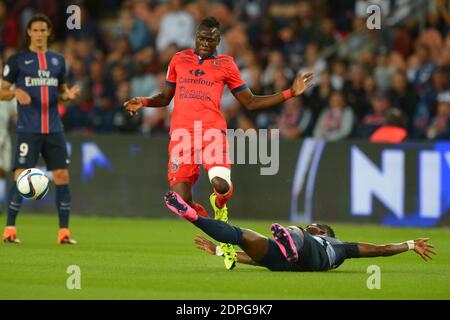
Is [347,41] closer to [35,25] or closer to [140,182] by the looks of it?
[140,182]

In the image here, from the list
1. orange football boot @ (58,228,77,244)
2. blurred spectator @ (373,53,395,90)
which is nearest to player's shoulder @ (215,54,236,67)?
orange football boot @ (58,228,77,244)

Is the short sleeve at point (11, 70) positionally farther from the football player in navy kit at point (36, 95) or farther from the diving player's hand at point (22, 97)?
the diving player's hand at point (22, 97)

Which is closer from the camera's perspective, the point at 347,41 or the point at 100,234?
the point at 100,234

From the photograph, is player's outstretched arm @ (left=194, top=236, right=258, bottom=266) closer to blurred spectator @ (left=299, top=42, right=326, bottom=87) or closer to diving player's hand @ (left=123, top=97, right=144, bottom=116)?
diving player's hand @ (left=123, top=97, right=144, bottom=116)

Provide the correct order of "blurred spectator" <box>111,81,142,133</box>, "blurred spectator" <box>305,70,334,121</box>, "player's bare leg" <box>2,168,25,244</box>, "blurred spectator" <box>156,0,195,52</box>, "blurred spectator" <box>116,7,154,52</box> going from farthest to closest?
1. "blurred spectator" <box>116,7,154,52</box>
2. "blurred spectator" <box>156,0,195,52</box>
3. "blurred spectator" <box>111,81,142,133</box>
4. "blurred spectator" <box>305,70,334,121</box>
5. "player's bare leg" <box>2,168,25,244</box>

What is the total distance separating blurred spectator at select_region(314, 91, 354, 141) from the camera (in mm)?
19422

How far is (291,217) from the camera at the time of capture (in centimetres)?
1834

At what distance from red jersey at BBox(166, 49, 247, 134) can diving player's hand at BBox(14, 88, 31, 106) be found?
2447mm

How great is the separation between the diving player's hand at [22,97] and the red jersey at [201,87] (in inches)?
96.4

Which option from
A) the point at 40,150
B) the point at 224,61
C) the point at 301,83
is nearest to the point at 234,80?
Result: the point at 224,61

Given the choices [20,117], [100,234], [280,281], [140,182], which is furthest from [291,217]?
[280,281]

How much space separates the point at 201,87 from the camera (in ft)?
38.8

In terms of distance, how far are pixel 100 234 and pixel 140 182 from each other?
317cm

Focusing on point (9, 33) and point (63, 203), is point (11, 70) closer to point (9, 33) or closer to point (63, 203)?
point (63, 203)
